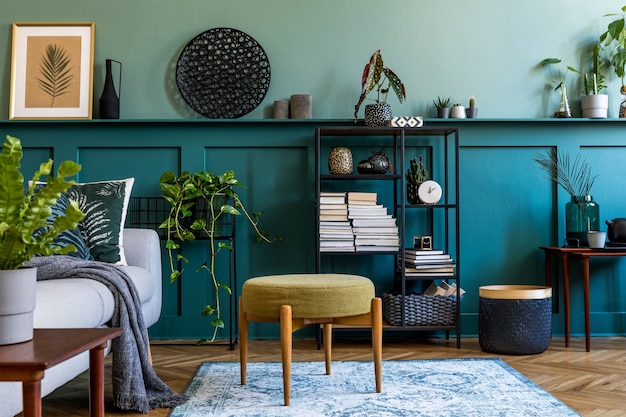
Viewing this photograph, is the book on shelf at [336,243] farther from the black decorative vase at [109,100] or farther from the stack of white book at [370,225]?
the black decorative vase at [109,100]

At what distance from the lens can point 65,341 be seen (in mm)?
1338

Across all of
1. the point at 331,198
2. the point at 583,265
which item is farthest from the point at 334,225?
the point at 583,265

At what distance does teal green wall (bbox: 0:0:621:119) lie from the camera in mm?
4105

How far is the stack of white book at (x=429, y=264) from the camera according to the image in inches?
148

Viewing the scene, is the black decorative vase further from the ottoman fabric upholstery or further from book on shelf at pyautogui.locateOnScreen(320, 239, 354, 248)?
the ottoman fabric upholstery

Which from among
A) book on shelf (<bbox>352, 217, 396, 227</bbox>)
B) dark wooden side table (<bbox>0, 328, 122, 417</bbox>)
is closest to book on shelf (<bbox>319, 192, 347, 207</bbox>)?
book on shelf (<bbox>352, 217, 396, 227</bbox>)

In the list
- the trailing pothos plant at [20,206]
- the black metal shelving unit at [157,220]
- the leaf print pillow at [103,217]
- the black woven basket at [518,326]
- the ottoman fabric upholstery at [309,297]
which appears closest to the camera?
the trailing pothos plant at [20,206]

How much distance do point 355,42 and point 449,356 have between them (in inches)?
77.4

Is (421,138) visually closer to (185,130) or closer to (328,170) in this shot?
(328,170)

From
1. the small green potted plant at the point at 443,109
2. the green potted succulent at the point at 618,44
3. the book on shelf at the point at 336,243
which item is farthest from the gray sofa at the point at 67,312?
the green potted succulent at the point at 618,44

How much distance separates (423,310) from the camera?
3756mm

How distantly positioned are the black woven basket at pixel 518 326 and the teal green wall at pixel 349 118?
1.82 ft

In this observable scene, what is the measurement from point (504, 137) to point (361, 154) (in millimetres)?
882

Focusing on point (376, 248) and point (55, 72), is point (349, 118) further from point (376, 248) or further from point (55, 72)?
point (55, 72)
